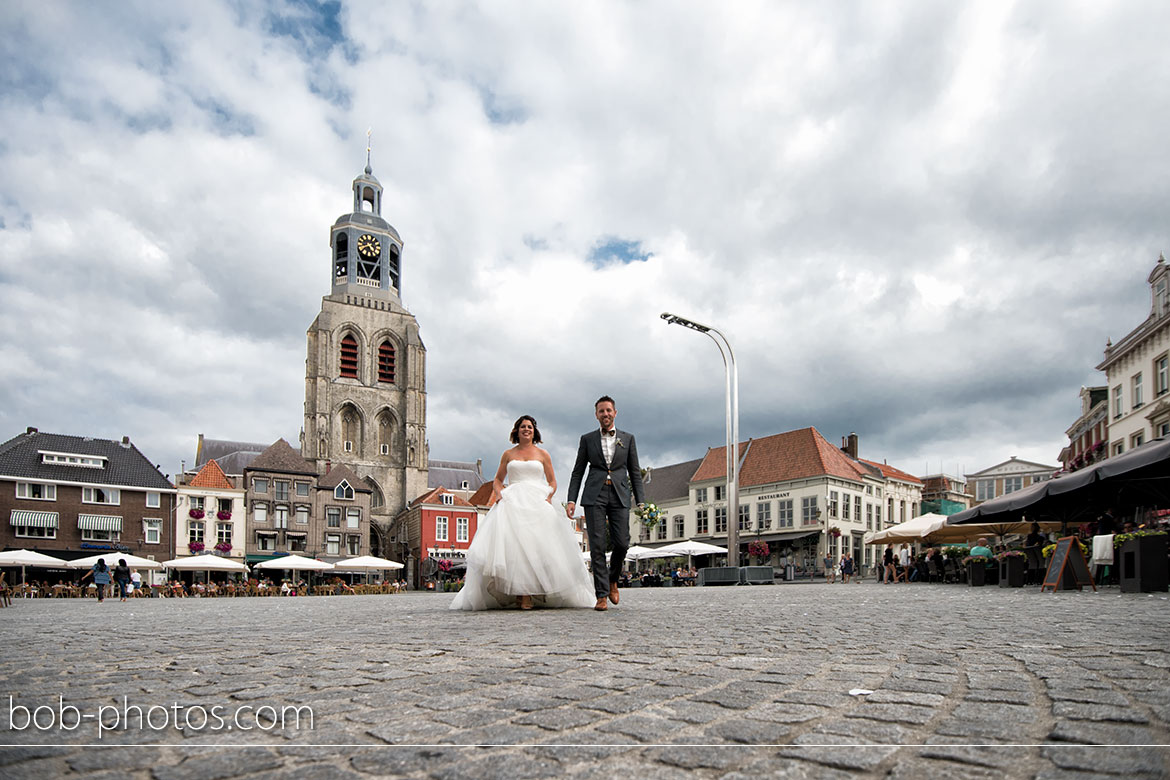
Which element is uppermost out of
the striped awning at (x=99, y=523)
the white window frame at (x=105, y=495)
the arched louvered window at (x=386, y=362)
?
the arched louvered window at (x=386, y=362)

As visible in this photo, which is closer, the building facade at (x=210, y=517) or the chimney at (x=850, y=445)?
the building facade at (x=210, y=517)

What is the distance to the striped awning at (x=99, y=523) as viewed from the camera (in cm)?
4781

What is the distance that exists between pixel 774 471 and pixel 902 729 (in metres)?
56.9

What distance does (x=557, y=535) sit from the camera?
8.56 meters

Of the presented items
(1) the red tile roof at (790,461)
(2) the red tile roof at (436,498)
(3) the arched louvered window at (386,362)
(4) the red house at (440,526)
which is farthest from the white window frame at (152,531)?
(1) the red tile roof at (790,461)

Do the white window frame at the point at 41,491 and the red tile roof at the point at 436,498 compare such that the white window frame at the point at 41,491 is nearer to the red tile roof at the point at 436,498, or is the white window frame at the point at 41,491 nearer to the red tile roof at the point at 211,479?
the red tile roof at the point at 211,479

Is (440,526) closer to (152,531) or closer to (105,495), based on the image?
(152,531)

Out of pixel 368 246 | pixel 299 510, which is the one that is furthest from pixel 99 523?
pixel 368 246

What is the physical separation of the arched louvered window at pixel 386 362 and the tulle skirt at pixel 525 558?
74.4 m

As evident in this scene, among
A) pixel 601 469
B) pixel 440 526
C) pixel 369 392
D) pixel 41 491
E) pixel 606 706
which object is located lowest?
pixel 440 526

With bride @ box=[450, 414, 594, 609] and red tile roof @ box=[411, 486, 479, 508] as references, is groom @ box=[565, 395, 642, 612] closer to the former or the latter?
bride @ box=[450, 414, 594, 609]

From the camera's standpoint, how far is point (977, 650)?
4.33 m

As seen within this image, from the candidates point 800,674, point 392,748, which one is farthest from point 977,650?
point 392,748

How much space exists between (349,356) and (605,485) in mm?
75283
